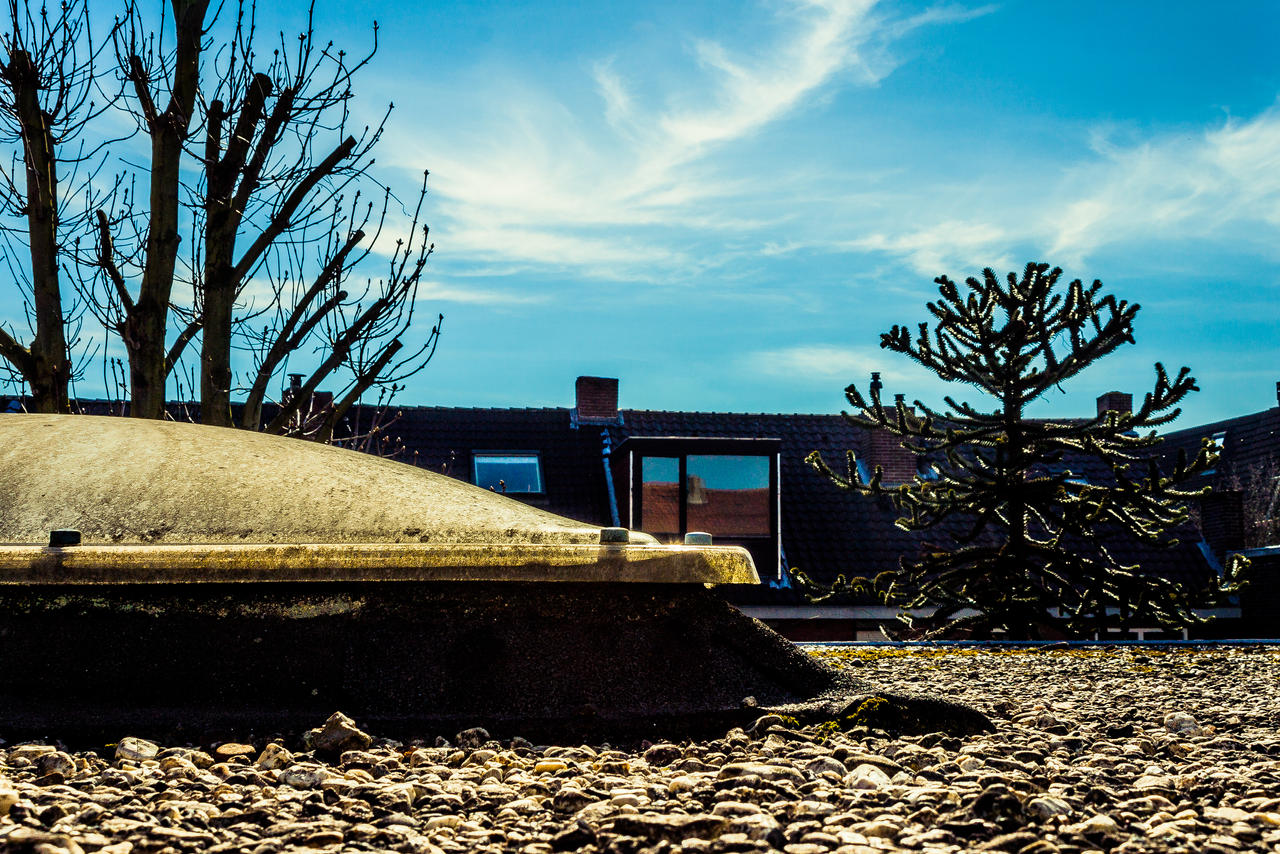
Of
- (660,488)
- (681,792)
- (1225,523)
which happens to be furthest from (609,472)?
(681,792)

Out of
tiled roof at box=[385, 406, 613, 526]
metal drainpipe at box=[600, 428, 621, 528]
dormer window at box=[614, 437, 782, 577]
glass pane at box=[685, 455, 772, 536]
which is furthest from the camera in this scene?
tiled roof at box=[385, 406, 613, 526]

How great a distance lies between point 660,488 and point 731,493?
1217 millimetres

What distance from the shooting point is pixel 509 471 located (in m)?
19.3

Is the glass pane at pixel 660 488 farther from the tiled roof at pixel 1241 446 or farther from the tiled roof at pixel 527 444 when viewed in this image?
the tiled roof at pixel 1241 446

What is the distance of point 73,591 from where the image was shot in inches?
152

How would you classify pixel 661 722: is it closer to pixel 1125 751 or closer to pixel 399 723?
pixel 399 723

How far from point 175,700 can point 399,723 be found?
2.65ft

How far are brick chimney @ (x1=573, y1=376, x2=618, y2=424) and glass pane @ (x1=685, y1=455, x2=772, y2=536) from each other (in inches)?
107

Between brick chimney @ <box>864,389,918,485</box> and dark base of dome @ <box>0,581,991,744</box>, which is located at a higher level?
brick chimney @ <box>864,389,918,485</box>

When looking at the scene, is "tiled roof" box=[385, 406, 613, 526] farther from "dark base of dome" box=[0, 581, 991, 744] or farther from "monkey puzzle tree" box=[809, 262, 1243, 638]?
"dark base of dome" box=[0, 581, 991, 744]

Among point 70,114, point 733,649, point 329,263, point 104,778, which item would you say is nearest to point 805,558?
point 329,263

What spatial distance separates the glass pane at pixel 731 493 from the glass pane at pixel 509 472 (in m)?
2.75

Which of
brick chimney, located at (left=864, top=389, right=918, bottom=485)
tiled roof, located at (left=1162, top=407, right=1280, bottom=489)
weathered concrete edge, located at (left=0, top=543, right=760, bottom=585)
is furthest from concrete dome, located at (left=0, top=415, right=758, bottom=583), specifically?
tiled roof, located at (left=1162, top=407, right=1280, bottom=489)

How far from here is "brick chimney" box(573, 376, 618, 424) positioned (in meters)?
20.3
